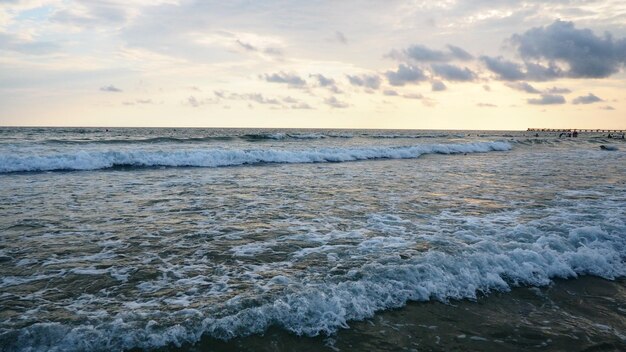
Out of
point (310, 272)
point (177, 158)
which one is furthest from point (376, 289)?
point (177, 158)

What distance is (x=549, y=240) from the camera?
811cm

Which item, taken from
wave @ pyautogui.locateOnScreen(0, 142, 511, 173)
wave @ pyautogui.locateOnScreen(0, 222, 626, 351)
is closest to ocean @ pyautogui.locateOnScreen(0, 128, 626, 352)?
wave @ pyautogui.locateOnScreen(0, 222, 626, 351)

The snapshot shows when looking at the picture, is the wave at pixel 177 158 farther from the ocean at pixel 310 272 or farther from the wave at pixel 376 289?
the wave at pixel 376 289

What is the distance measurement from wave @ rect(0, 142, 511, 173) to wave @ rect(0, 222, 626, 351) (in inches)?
830

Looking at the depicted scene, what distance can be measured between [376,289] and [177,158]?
22.9 metres

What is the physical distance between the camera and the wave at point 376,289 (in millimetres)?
4480

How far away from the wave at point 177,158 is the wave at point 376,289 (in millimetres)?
21092

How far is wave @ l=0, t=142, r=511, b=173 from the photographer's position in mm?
22031

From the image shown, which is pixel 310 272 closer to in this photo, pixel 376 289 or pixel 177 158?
pixel 376 289

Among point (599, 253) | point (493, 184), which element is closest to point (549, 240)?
point (599, 253)

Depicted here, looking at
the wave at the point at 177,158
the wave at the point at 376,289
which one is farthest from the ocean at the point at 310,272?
the wave at the point at 177,158

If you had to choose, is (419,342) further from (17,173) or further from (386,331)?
(17,173)

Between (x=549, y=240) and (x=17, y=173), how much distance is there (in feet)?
76.9

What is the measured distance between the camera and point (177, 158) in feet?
86.2
